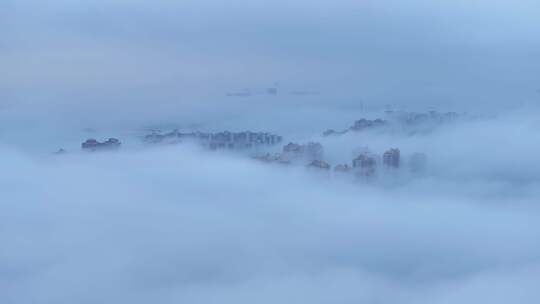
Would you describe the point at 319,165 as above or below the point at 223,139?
below

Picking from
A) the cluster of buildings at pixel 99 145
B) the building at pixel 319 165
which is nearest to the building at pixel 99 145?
the cluster of buildings at pixel 99 145

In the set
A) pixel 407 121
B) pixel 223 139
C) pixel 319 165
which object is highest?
pixel 407 121

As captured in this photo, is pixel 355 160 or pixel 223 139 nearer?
pixel 355 160

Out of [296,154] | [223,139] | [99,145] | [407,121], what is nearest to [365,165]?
[296,154]

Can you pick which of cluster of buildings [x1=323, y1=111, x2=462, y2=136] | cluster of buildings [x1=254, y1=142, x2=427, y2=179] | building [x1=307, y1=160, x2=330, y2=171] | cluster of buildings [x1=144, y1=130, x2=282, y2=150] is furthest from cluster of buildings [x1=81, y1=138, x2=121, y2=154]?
cluster of buildings [x1=323, y1=111, x2=462, y2=136]

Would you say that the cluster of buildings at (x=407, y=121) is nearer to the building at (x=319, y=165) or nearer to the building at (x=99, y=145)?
the building at (x=319, y=165)

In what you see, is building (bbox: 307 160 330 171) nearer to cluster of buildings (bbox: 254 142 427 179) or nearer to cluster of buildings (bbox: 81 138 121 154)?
cluster of buildings (bbox: 254 142 427 179)

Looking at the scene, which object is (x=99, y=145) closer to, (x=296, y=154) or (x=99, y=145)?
(x=99, y=145)

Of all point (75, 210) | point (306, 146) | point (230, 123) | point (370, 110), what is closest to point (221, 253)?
point (75, 210)
